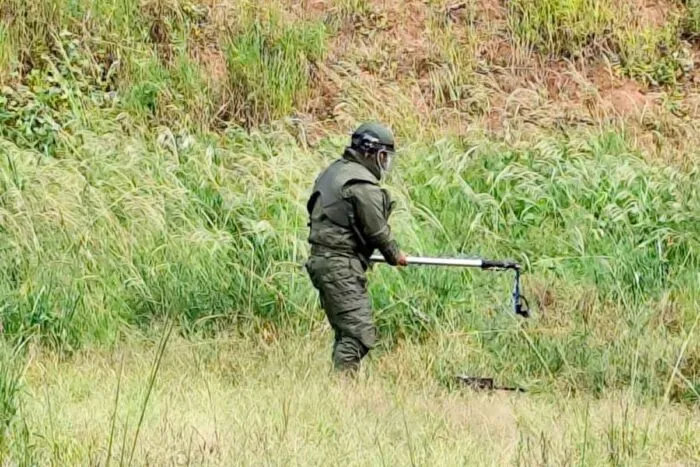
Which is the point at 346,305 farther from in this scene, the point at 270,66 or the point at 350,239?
the point at 270,66

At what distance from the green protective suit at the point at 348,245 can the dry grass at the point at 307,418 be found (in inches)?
10.0

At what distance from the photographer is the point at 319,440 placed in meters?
4.52

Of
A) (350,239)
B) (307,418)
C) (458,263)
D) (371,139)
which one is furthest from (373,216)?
(307,418)

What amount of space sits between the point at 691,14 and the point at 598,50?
1.12 metres

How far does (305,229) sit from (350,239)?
2.03 metres

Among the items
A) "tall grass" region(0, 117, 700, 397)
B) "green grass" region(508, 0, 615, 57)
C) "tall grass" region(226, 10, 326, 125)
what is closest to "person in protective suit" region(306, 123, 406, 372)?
"tall grass" region(0, 117, 700, 397)

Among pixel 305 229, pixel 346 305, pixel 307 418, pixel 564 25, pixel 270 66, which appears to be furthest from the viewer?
pixel 564 25

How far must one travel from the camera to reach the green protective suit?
6.14 meters

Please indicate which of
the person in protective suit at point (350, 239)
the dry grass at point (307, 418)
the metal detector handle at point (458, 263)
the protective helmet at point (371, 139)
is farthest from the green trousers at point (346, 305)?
the protective helmet at point (371, 139)

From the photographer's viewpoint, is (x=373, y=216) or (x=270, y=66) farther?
(x=270, y=66)

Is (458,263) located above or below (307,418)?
above

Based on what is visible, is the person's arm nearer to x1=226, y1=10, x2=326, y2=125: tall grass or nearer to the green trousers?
the green trousers

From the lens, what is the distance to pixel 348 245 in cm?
625

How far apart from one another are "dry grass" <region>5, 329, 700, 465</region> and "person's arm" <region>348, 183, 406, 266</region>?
0.76 meters
